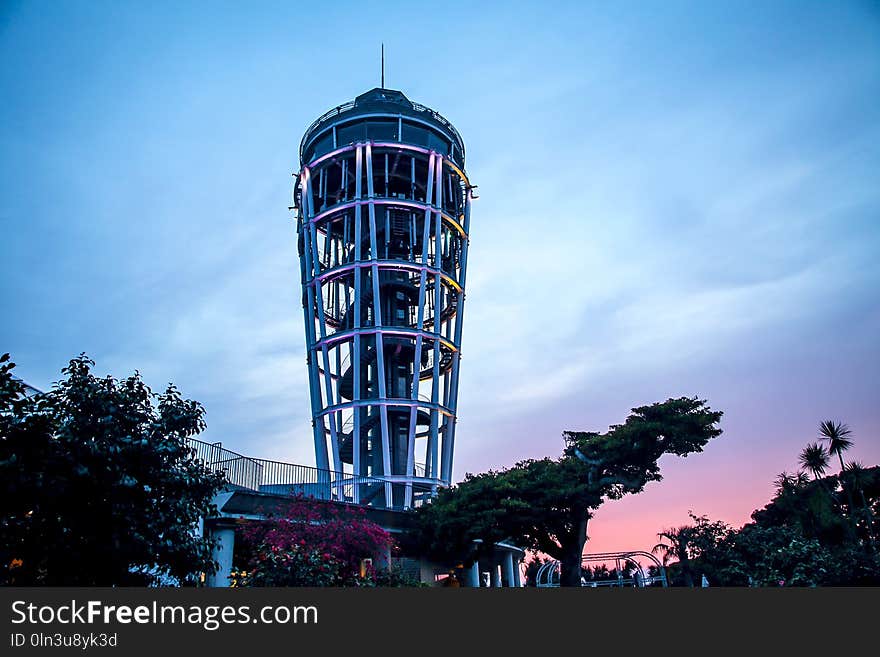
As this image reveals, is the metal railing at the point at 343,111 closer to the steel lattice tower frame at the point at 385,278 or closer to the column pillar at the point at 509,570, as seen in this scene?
the steel lattice tower frame at the point at 385,278

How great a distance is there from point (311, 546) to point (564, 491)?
592 inches

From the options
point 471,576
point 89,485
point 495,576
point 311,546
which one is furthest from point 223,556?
point 495,576

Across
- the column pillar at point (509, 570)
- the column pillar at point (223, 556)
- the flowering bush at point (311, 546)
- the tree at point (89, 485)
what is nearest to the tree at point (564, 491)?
the flowering bush at point (311, 546)

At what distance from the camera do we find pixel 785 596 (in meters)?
10.1

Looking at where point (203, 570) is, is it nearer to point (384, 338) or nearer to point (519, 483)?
point (519, 483)

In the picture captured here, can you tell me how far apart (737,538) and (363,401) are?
82.3 feet

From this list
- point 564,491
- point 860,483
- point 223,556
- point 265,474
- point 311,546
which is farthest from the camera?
point 860,483

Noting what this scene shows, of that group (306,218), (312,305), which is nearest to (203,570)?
(312,305)

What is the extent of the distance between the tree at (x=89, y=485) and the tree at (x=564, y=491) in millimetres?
19847

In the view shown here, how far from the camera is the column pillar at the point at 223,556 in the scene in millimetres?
25141

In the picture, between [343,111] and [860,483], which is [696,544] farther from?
[343,111]

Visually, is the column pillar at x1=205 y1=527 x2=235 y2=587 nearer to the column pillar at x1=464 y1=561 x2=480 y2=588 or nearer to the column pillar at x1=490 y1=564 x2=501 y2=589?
the column pillar at x1=464 y1=561 x2=480 y2=588

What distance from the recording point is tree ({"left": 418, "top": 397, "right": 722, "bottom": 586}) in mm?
33062

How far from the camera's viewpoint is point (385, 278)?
51625 mm
